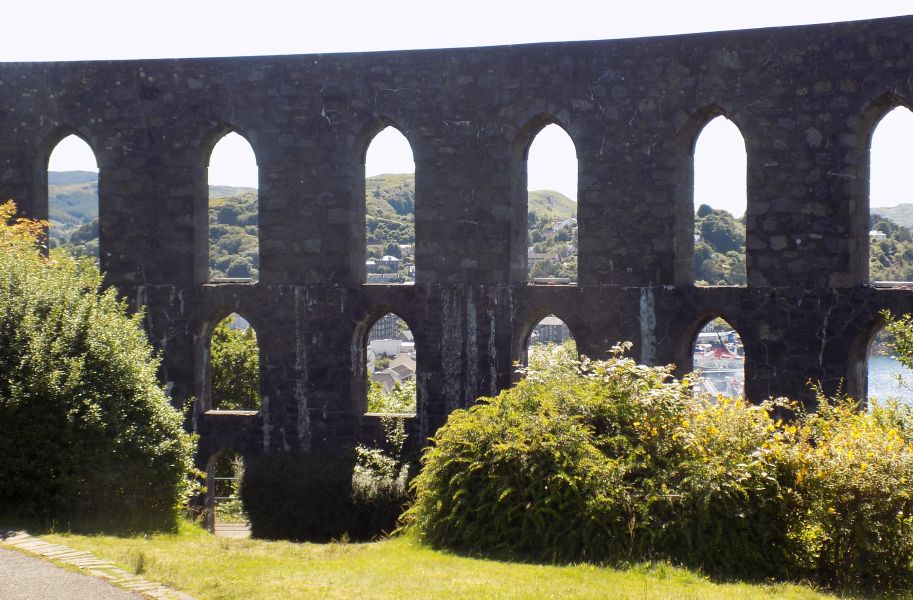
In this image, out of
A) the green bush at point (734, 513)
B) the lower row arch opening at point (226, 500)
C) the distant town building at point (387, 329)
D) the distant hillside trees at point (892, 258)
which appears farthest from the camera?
the distant town building at point (387, 329)

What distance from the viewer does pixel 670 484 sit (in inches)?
416

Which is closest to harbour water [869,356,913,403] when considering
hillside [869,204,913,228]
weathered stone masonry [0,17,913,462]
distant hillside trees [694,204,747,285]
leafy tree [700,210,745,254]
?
weathered stone masonry [0,17,913,462]

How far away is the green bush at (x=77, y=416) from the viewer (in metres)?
11.7

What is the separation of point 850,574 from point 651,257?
261 inches

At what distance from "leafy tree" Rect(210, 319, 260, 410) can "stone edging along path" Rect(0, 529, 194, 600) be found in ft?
55.1

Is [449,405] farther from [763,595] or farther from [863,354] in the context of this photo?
[763,595]

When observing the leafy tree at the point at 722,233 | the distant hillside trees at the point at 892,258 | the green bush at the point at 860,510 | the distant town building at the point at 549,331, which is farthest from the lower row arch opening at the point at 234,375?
the green bush at the point at 860,510

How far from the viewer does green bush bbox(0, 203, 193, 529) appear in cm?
1170

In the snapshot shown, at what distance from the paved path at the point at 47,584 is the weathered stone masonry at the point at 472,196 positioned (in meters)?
7.51

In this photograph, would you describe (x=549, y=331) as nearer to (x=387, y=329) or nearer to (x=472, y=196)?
(x=472, y=196)

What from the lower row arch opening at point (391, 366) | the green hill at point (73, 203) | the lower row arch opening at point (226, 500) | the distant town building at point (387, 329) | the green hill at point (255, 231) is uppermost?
the green hill at point (73, 203)

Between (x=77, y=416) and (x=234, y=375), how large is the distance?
52.0 ft

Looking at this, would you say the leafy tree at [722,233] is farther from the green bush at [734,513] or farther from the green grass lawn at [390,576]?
the green grass lawn at [390,576]

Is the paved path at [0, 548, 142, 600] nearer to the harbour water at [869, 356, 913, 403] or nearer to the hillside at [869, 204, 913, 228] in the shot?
the harbour water at [869, 356, 913, 403]
